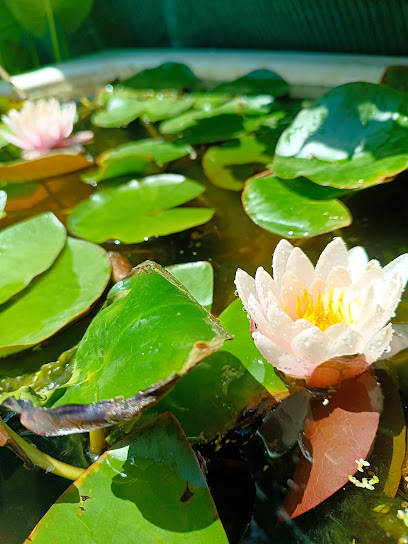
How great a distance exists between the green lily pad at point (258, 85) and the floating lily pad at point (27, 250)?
100 centimetres

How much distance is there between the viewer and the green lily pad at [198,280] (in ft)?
3.25

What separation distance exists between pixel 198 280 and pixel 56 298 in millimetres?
310

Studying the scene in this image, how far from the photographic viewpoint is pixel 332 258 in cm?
84

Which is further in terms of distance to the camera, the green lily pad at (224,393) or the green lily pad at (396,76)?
the green lily pad at (396,76)

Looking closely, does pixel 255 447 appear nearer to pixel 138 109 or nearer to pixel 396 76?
pixel 396 76

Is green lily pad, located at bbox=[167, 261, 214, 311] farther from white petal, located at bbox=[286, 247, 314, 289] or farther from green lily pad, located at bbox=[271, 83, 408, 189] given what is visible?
green lily pad, located at bbox=[271, 83, 408, 189]

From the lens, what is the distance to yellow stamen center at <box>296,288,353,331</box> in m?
0.81

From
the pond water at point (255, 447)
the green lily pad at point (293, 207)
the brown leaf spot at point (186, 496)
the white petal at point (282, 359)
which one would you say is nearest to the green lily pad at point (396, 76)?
the pond water at point (255, 447)

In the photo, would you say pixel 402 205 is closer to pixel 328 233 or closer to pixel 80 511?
pixel 328 233

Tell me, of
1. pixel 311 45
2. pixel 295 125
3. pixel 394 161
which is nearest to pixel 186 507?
pixel 394 161

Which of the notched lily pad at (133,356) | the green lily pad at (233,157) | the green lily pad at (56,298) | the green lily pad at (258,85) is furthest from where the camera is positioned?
the green lily pad at (258,85)

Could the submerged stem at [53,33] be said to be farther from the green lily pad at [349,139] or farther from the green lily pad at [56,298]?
the green lily pad at [56,298]

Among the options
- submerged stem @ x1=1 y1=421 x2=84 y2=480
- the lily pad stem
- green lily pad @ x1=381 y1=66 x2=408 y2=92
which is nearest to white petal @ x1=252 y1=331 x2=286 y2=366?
submerged stem @ x1=1 y1=421 x2=84 y2=480

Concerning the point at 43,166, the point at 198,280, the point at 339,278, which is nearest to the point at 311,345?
the point at 339,278
